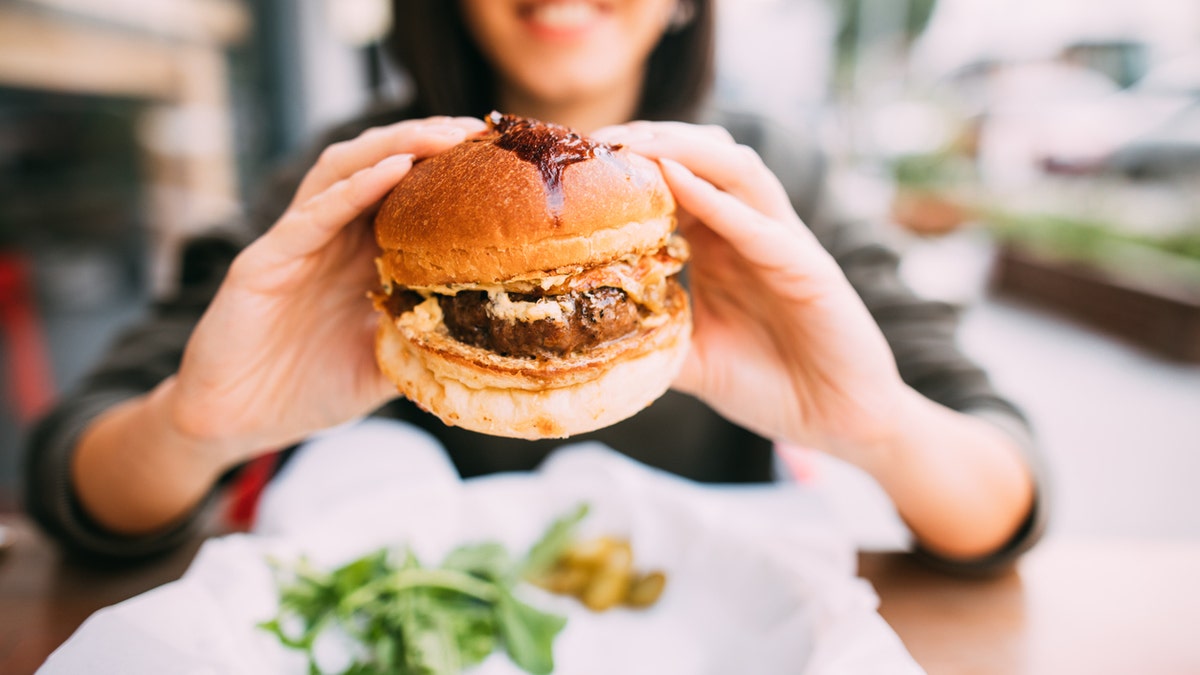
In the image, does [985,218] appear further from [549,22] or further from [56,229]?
[56,229]

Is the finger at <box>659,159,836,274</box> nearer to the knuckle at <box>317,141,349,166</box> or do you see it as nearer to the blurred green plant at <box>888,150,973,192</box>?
the knuckle at <box>317,141,349,166</box>

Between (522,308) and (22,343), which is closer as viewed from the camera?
(522,308)

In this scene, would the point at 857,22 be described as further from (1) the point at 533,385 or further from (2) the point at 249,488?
(1) the point at 533,385

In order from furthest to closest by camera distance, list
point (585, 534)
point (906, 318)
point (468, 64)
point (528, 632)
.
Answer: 1. point (468, 64)
2. point (906, 318)
3. point (585, 534)
4. point (528, 632)

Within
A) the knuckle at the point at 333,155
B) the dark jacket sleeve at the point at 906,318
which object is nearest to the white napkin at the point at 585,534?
the dark jacket sleeve at the point at 906,318

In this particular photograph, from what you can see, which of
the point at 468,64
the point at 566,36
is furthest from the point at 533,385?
the point at 468,64

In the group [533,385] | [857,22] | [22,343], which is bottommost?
[22,343]
